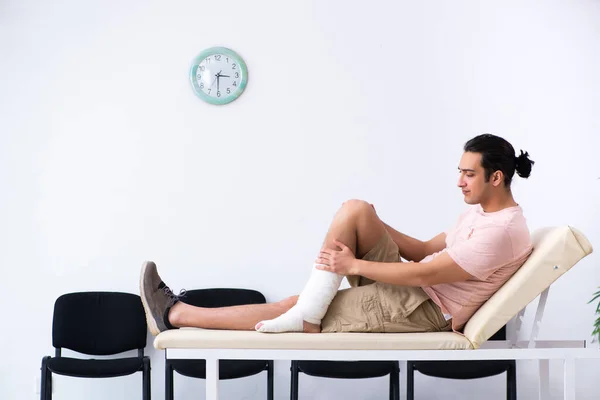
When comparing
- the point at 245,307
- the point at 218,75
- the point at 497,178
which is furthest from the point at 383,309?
the point at 218,75

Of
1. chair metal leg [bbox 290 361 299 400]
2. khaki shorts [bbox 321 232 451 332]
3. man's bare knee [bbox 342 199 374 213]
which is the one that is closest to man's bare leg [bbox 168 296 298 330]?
khaki shorts [bbox 321 232 451 332]

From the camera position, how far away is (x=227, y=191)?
3.74 m

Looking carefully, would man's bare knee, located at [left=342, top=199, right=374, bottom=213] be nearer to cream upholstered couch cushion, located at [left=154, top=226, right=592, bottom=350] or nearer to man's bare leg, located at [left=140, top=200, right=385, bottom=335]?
man's bare leg, located at [left=140, top=200, right=385, bottom=335]

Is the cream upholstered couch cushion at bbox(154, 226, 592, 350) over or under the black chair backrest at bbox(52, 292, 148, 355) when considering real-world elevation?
over

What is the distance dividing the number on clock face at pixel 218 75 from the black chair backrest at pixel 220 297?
1.11 metres

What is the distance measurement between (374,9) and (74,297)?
231 cm

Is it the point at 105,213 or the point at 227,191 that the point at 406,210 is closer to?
the point at 227,191

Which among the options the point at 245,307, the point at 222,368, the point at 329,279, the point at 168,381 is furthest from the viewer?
the point at 168,381

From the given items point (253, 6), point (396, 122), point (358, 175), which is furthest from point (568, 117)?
point (253, 6)

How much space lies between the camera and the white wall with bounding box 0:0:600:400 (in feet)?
12.2

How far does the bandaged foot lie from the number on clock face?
173 centimetres

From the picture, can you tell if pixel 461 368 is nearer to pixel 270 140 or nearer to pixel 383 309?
pixel 383 309

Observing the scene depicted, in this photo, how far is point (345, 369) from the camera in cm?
321

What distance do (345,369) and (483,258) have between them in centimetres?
122
